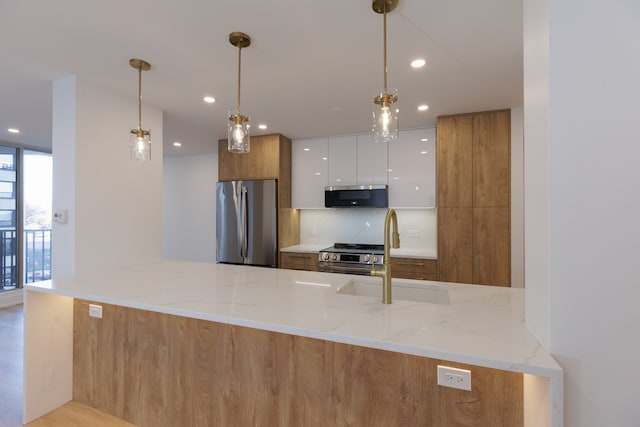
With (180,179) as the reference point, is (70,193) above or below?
below

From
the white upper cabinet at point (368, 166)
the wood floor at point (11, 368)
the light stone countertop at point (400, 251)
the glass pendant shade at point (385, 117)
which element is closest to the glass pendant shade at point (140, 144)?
the glass pendant shade at point (385, 117)

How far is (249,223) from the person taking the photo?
12.9 ft

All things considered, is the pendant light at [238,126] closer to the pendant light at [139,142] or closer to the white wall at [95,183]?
the pendant light at [139,142]

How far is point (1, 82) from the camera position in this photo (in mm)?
2301

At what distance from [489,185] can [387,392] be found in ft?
8.44

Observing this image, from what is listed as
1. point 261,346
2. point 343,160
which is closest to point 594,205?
point 261,346

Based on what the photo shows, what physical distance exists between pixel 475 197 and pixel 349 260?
5.18ft

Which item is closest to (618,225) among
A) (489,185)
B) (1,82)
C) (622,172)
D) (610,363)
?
(622,172)

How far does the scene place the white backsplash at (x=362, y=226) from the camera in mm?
3828

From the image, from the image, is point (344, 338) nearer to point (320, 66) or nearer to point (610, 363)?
point (610, 363)

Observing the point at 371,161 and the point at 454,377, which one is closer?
the point at 454,377

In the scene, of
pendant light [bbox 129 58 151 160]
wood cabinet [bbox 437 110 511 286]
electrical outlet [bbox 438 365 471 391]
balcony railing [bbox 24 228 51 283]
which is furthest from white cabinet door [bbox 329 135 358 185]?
balcony railing [bbox 24 228 51 283]

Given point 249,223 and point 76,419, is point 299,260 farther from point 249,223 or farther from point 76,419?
point 76,419

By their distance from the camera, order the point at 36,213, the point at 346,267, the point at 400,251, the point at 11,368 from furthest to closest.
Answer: the point at 36,213
the point at 400,251
the point at 346,267
the point at 11,368
